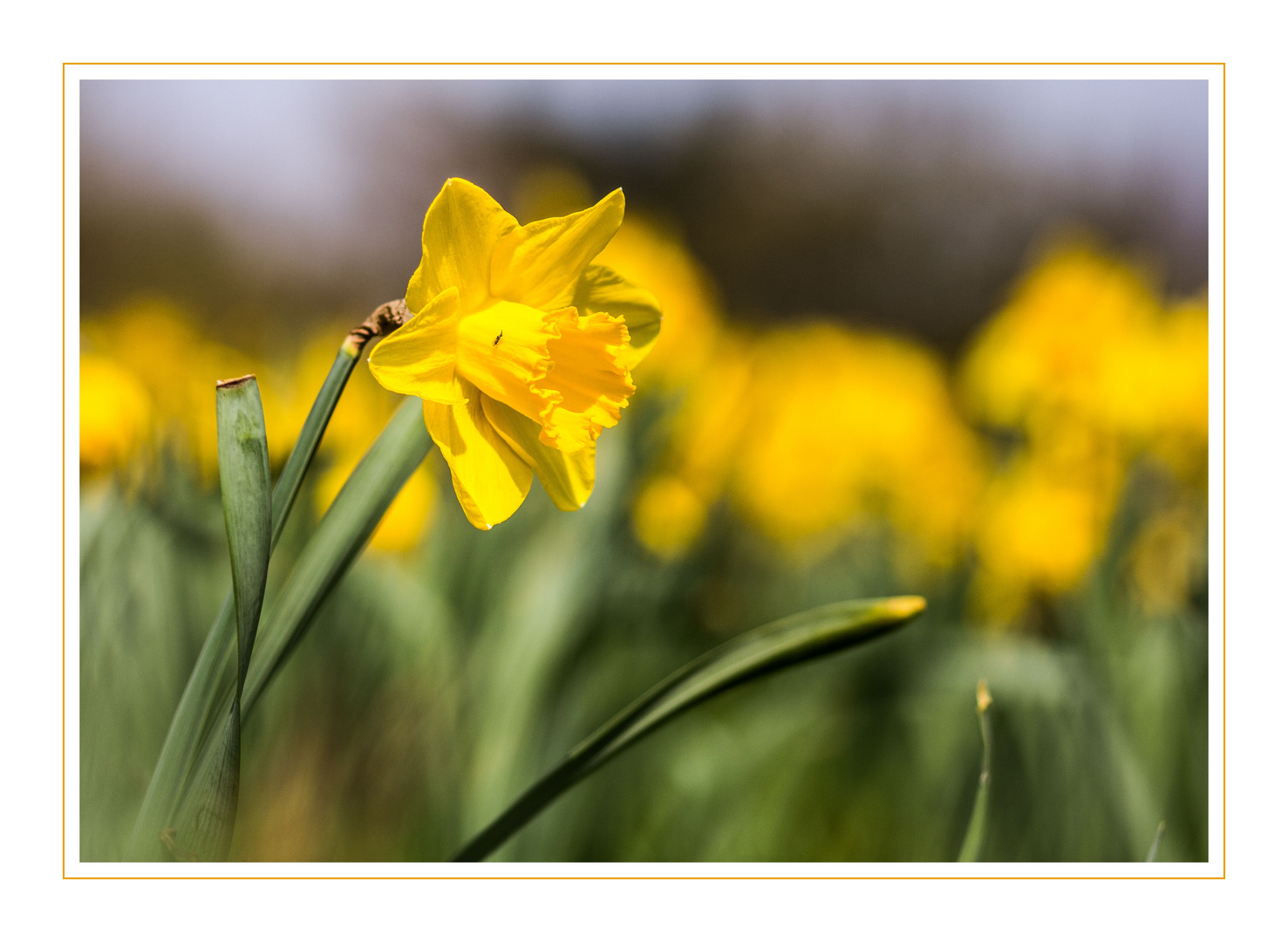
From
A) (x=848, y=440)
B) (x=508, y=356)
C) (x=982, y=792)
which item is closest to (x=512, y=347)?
(x=508, y=356)

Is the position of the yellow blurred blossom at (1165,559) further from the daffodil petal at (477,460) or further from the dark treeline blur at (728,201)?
the daffodil petal at (477,460)

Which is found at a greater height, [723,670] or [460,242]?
[460,242]

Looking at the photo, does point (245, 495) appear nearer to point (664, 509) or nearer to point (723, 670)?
point (723, 670)

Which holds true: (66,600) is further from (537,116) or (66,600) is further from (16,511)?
(537,116)

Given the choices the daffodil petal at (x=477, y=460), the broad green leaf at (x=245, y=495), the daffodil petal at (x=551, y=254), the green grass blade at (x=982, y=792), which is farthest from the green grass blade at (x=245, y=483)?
the green grass blade at (x=982, y=792)
